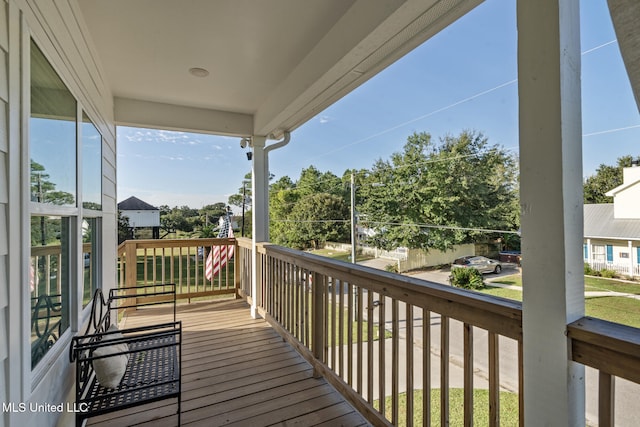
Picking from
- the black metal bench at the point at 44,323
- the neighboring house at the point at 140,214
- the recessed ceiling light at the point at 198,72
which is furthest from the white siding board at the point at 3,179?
the neighboring house at the point at 140,214

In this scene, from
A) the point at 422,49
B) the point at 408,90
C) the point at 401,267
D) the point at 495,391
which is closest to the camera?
the point at 495,391

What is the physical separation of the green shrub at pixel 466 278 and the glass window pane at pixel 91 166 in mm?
2179

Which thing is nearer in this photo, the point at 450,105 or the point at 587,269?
the point at 587,269

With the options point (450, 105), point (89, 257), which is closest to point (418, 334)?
point (450, 105)

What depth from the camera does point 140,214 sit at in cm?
510

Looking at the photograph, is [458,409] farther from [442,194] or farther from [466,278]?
[442,194]

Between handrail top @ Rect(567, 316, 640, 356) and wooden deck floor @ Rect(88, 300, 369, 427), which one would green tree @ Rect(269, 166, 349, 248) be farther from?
handrail top @ Rect(567, 316, 640, 356)

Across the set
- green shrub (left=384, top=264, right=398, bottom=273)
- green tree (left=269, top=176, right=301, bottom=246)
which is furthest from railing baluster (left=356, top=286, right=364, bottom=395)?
green tree (left=269, top=176, right=301, bottom=246)

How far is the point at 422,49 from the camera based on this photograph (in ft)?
6.15

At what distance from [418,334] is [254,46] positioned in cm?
315

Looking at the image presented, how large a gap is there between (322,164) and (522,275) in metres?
2.26

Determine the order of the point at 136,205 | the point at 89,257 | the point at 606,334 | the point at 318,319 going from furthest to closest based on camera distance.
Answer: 1. the point at 136,205
2. the point at 318,319
3. the point at 89,257
4. the point at 606,334

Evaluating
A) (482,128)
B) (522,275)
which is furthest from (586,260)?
(482,128)

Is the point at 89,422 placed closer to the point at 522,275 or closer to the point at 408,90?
the point at 522,275
